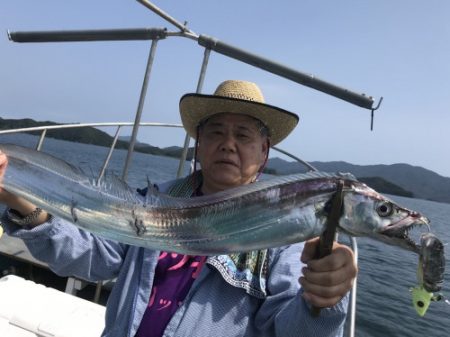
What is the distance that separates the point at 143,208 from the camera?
1.99m

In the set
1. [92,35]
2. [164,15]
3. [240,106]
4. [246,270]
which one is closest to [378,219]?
Answer: [246,270]

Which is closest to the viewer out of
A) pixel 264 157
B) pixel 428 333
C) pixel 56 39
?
pixel 264 157

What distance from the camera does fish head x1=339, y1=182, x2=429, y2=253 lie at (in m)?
1.67

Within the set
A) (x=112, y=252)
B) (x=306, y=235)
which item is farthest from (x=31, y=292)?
(x=306, y=235)

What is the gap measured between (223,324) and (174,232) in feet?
2.65

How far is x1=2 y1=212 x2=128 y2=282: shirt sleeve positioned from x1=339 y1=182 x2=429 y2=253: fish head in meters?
1.58

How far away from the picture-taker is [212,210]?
6.28ft

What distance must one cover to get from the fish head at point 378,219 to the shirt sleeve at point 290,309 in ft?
1.75

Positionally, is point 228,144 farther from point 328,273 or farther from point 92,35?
point 92,35

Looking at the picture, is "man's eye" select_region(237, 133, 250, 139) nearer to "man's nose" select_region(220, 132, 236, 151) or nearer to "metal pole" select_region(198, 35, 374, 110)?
"man's nose" select_region(220, 132, 236, 151)

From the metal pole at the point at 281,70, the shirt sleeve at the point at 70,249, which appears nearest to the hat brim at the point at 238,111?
the metal pole at the point at 281,70

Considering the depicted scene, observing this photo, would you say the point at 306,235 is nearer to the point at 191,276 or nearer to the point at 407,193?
the point at 191,276

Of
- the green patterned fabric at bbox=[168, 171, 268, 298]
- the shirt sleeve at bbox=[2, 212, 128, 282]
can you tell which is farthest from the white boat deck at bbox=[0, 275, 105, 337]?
the green patterned fabric at bbox=[168, 171, 268, 298]

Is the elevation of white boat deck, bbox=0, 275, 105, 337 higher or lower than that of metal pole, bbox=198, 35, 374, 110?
lower
